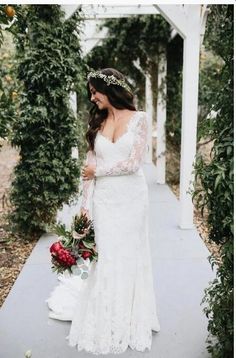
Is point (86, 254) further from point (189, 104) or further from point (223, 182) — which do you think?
point (189, 104)

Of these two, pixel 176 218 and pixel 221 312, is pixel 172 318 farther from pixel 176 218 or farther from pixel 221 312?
pixel 176 218

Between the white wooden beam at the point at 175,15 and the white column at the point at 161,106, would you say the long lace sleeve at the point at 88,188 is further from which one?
the white column at the point at 161,106

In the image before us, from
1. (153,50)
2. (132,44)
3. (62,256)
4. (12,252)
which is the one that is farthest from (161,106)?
(62,256)

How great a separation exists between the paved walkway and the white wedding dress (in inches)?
5.1

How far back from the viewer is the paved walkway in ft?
10.5

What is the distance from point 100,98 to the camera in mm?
3072

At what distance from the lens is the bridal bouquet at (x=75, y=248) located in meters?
2.94

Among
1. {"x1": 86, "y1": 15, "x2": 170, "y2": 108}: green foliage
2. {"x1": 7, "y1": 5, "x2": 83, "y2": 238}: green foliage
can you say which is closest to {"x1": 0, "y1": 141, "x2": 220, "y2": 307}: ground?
{"x1": 7, "y1": 5, "x2": 83, "y2": 238}: green foliage

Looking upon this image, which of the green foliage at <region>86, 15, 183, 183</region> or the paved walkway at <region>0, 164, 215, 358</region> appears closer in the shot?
the paved walkway at <region>0, 164, 215, 358</region>

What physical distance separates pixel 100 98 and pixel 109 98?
0.21 feet

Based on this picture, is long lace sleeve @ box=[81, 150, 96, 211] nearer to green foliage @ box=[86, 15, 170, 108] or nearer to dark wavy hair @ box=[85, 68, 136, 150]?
dark wavy hair @ box=[85, 68, 136, 150]

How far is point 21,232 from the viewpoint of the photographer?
5934 mm

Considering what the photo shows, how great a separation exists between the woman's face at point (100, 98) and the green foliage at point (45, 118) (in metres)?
2.26

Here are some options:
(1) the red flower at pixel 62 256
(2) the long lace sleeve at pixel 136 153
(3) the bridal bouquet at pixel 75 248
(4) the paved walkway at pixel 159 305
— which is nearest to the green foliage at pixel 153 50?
(4) the paved walkway at pixel 159 305
